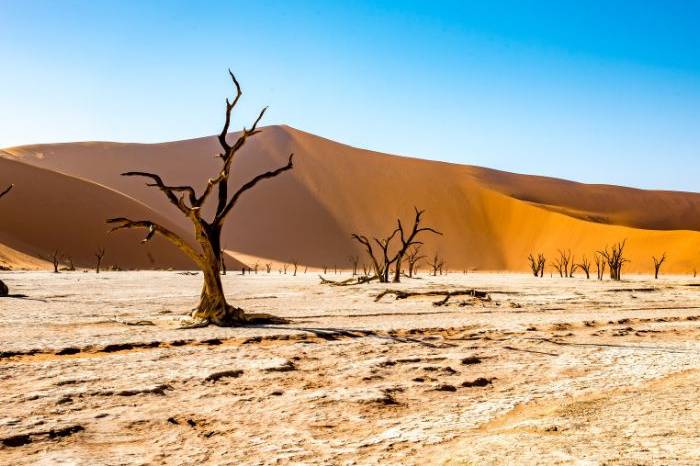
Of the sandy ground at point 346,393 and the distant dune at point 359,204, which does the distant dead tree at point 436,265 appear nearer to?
the distant dune at point 359,204

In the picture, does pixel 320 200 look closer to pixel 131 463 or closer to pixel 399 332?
pixel 399 332

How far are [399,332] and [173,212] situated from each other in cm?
7817

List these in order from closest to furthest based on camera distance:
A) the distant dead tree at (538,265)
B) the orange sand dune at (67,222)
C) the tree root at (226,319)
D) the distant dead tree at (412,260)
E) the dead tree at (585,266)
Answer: the tree root at (226,319) → the distant dead tree at (412,260) → the dead tree at (585,266) → the distant dead tree at (538,265) → the orange sand dune at (67,222)

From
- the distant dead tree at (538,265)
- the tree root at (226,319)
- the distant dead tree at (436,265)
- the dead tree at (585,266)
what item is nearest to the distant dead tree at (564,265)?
the dead tree at (585,266)

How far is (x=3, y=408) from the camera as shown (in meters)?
4.41

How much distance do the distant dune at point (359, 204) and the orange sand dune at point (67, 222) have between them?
0.25 m

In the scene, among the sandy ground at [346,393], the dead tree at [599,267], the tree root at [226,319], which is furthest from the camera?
the dead tree at [599,267]

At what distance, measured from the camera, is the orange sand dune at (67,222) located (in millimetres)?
52594

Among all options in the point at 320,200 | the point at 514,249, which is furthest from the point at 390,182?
the point at 514,249

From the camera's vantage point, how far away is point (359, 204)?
88.4m

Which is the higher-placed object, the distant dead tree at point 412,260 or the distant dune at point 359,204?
the distant dune at point 359,204

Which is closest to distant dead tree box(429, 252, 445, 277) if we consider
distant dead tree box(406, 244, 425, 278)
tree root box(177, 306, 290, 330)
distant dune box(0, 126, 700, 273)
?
distant dead tree box(406, 244, 425, 278)

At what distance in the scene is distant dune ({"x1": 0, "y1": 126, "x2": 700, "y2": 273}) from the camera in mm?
71312

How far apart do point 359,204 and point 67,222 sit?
41.5m
